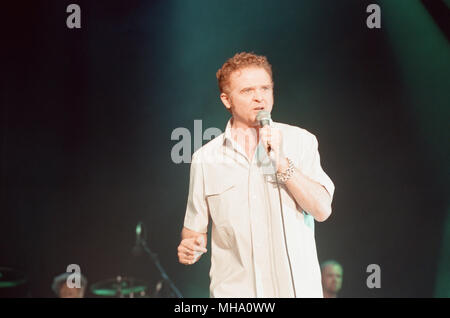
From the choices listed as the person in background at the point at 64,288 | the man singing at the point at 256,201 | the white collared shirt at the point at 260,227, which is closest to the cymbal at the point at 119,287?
the person in background at the point at 64,288

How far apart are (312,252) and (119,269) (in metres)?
2.66

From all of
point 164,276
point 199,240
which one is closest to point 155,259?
point 164,276

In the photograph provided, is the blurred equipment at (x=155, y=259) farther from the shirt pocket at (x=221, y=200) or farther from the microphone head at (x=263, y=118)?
the microphone head at (x=263, y=118)

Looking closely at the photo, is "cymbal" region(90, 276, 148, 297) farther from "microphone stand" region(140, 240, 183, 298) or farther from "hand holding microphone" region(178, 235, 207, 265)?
"hand holding microphone" region(178, 235, 207, 265)

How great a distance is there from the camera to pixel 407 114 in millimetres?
3328

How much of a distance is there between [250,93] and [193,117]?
168cm

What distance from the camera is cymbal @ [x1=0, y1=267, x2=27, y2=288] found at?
11.7 ft

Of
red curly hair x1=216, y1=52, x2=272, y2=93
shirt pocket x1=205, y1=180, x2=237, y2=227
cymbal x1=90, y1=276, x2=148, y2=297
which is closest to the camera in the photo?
shirt pocket x1=205, y1=180, x2=237, y2=227

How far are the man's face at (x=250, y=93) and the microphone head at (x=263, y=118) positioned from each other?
0.33 feet

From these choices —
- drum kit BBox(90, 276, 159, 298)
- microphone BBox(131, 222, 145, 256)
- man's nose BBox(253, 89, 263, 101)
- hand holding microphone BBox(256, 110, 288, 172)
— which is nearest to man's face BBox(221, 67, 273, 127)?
man's nose BBox(253, 89, 263, 101)

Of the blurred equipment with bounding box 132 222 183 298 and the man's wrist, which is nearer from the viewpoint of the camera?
the man's wrist

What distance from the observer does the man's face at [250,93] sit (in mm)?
1885

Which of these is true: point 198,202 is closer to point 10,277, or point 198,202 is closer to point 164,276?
point 164,276

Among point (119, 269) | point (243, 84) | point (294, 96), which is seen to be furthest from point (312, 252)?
point (119, 269)
